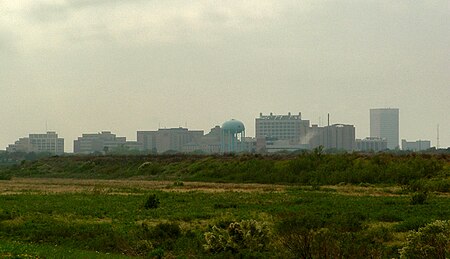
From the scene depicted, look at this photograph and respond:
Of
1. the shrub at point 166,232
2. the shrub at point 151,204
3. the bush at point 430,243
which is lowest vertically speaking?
the shrub at point 166,232

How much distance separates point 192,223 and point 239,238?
7.82 meters

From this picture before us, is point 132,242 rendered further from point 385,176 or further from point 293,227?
point 385,176

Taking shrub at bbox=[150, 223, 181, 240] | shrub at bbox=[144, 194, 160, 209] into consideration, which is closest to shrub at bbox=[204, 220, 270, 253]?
shrub at bbox=[150, 223, 181, 240]

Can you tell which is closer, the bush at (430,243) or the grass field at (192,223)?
A: the bush at (430,243)

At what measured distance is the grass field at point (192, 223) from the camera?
71.9ft

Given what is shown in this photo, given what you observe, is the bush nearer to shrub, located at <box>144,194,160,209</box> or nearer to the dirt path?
shrub, located at <box>144,194,160,209</box>

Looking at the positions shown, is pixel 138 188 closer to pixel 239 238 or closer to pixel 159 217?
pixel 159 217

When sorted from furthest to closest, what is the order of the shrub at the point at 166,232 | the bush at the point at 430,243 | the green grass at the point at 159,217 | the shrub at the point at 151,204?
1. the shrub at the point at 151,204
2. the shrub at the point at 166,232
3. the green grass at the point at 159,217
4. the bush at the point at 430,243

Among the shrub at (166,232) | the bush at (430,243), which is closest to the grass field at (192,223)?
the shrub at (166,232)

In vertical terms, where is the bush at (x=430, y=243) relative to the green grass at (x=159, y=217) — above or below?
above

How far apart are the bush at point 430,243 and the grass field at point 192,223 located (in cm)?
104

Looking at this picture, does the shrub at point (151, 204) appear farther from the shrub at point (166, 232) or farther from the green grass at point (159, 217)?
the shrub at point (166, 232)

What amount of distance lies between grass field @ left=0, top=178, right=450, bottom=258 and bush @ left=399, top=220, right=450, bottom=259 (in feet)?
3.41

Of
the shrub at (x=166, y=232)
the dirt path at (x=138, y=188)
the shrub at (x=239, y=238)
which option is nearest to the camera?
the shrub at (x=239, y=238)
